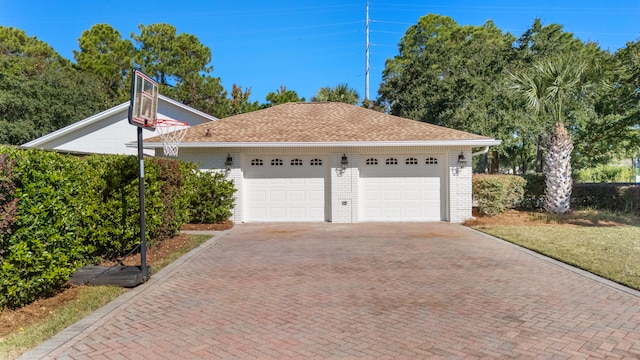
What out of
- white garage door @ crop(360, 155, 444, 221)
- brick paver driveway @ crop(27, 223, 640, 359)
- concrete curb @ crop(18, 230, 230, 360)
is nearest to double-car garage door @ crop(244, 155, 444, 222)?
white garage door @ crop(360, 155, 444, 221)

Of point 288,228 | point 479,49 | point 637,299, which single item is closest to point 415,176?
point 288,228

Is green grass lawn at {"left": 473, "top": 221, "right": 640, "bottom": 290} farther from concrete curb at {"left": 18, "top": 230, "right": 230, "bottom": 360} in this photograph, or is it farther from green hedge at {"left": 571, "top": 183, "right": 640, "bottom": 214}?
concrete curb at {"left": 18, "top": 230, "right": 230, "bottom": 360}

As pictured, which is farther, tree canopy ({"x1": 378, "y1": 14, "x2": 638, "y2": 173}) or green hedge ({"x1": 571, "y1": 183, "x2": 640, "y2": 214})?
tree canopy ({"x1": 378, "y1": 14, "x2": 638, "y2": 173})

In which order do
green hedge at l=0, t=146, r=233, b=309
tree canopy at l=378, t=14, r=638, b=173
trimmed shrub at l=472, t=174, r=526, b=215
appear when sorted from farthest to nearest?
1. tree canopy at l=378, t=14, r=638, b=173
2. trimmed shrub at l=472, t=174, r=526, b=215
3. green hedge at l=0, t=146, r=233, b=309

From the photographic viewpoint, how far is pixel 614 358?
3.38 meters

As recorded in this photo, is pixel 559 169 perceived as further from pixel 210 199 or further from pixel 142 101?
pixel 142 101

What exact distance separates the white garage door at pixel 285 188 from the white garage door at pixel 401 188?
1.50 meters

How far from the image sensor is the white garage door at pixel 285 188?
12742mm

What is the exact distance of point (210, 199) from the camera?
11.9 metres

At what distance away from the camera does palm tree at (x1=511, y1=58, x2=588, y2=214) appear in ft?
42.1

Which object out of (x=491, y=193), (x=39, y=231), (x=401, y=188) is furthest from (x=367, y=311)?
(x=491, y=193)

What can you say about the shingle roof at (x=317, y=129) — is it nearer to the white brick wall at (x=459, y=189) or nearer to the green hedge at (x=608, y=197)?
the white brick wall at (x=459, y=189)

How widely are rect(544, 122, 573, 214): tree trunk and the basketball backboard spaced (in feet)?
42.1

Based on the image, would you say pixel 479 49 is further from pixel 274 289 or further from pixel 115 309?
pixel 115 309
